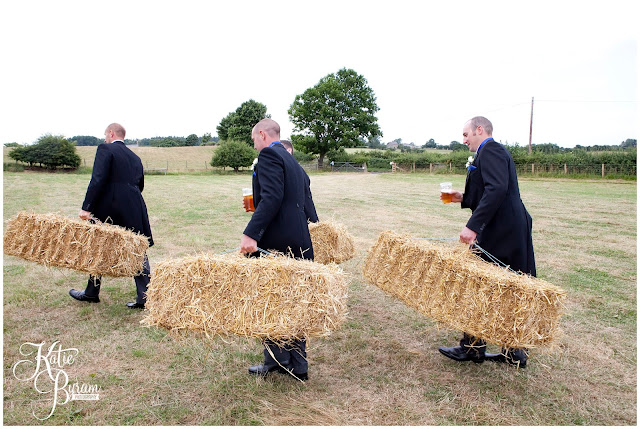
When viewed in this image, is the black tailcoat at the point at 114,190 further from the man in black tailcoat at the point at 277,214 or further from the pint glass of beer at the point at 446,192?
the pint glass of beer at the point at 446,192

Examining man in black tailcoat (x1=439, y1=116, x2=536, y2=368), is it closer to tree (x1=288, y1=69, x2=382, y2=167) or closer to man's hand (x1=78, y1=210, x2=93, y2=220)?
man's hand (x1=78, y1=210, x2=93, y2=220)

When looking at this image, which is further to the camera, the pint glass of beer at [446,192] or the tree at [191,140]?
the tree at [191,140]

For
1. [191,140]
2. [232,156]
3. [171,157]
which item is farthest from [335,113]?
[191,140]

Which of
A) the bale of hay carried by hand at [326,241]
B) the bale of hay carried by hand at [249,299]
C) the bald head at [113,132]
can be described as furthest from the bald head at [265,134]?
Answer: the bald head at [113,132]

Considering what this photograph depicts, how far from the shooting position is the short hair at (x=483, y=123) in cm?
443

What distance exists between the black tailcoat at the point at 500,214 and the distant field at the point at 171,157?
4729 centimetres

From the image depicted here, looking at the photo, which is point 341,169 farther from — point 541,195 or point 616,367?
point 616,367

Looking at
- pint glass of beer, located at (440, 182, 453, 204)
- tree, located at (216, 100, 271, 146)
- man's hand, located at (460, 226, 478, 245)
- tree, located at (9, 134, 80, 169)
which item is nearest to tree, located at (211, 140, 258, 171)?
tree, located at (9, 134, 80, 169)

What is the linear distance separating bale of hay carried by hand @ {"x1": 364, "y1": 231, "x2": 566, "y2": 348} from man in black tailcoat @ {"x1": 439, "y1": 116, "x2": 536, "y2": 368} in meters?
0.25

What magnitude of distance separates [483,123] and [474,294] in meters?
1.77

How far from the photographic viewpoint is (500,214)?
4.27m

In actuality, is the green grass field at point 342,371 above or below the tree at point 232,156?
below

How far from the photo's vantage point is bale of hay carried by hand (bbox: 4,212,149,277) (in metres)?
5.29

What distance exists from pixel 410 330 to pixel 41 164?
4740 cm
